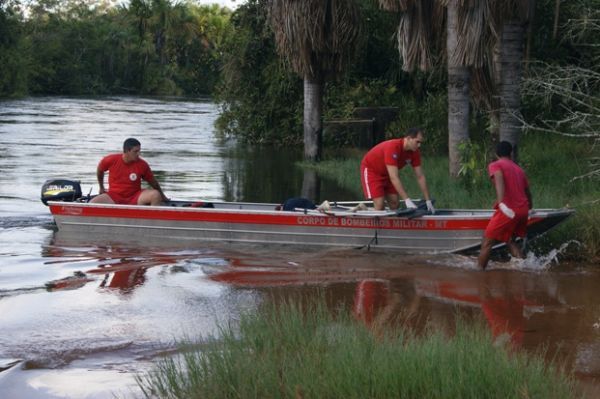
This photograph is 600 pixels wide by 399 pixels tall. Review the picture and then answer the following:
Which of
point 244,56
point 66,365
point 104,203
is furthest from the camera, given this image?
point 244,56

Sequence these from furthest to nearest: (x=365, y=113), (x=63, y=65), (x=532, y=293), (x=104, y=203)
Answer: (x=63, y=65) → (x=365, y=113) → (x=104, y=203) → (x=532, y=293)

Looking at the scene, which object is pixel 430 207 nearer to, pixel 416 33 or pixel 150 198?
pixel 150 198

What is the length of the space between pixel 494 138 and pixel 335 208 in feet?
17.2

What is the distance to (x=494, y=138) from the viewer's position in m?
18.7

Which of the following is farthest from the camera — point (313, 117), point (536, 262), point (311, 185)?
point (313, 117)

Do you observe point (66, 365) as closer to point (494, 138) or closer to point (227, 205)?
point (227, 205)

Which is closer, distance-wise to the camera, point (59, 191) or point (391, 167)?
point (391, 167)

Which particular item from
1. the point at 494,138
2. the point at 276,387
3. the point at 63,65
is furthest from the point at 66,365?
the point at 63,65

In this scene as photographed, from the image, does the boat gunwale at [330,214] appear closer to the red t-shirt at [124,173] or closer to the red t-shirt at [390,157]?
the red t-shirt at [124,173]

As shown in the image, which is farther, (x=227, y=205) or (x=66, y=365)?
(x=227, y=205)

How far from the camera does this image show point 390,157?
13539 mm

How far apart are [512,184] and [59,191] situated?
6.94m

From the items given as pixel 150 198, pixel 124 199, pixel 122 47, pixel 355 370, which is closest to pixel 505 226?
pixel 150 198

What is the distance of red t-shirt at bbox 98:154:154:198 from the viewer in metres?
15.1
